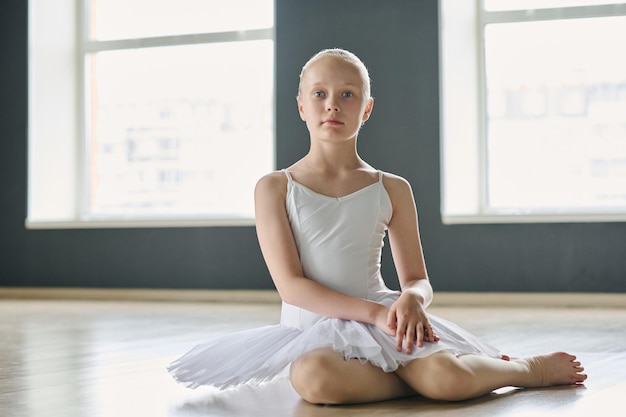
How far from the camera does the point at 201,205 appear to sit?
5957 millimetres

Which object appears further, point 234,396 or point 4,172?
point 4,172

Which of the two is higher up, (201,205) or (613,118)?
(613,118)

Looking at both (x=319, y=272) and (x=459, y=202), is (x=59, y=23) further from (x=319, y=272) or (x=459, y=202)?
(x=319, y=272)

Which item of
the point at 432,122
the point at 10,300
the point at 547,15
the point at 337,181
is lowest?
the point at 10,300

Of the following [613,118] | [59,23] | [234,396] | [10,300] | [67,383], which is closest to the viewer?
[234,396]

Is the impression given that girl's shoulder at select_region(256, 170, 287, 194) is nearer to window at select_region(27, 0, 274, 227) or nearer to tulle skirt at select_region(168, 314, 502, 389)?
tulle skirt at select_region(168, 314, 502, 389)

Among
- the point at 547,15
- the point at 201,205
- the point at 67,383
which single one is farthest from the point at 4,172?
the point at 67,383

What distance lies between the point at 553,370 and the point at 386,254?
10.6 feet

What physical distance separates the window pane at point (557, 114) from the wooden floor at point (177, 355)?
2.91 ft

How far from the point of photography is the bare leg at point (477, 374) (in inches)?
71.6

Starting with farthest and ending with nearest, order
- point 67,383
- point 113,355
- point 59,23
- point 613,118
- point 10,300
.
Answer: point 59,23
point 10,300
point 613,118
point 113,355
point 67,383

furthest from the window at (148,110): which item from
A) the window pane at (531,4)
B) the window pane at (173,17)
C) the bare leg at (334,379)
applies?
A: the bare leg at (334,379)

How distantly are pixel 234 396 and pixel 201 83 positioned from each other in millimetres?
4270

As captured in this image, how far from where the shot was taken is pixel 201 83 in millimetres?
6039
